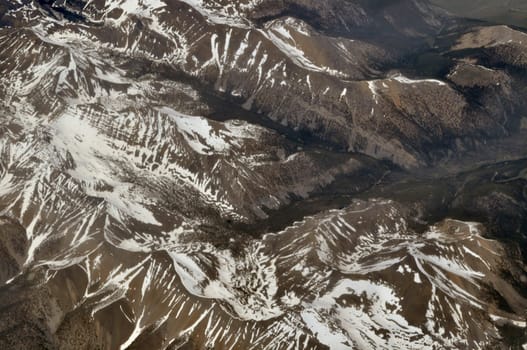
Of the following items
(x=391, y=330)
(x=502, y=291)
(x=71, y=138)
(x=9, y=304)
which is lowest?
(x=9, y=304)

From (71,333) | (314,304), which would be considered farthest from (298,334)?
(71,333)

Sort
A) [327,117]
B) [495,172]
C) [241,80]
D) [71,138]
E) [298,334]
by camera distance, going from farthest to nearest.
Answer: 1. [241,80]
2. [327,117]
3. [495,172]
4. [71,138]
5. [298,334]

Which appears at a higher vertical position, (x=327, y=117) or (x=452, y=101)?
(x=452, y=101)

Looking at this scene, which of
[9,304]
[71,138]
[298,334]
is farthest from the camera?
[71,138]

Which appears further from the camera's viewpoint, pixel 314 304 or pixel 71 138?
pixel 71 138

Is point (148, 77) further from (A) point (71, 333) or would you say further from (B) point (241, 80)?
(A) point (71, 333)

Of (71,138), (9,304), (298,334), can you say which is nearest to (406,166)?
(298,334)
